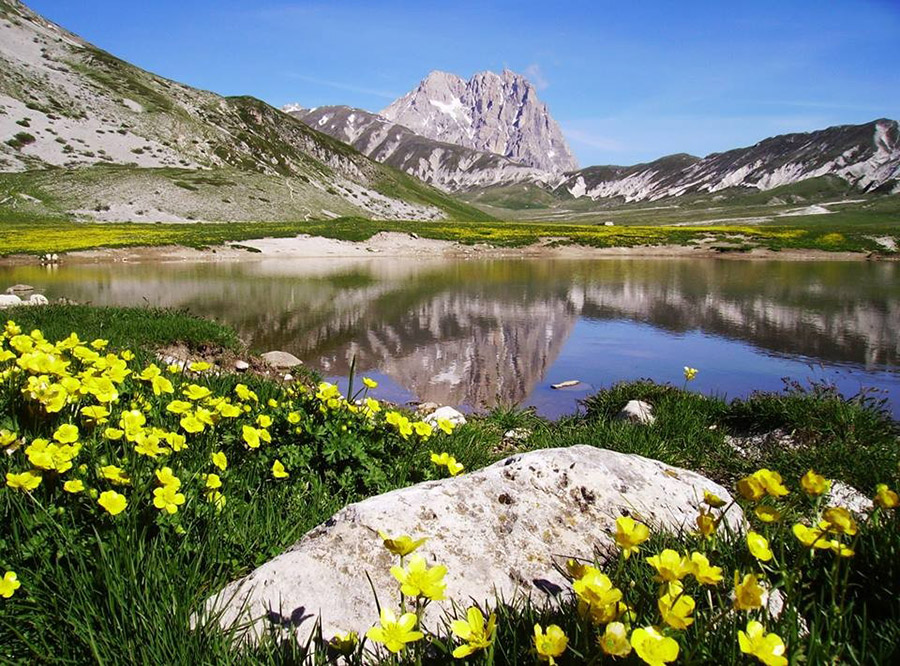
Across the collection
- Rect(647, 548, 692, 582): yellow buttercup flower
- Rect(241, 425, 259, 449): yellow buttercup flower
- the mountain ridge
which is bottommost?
Rect(241, 425, 259, 449): yellow buttercup flower

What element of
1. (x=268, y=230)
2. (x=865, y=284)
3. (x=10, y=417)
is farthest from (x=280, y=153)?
(x=10, y=417)

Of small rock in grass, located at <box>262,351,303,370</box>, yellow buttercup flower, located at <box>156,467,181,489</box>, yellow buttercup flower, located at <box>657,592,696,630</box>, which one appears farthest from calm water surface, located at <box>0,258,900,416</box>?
yellow buttercup flower, located at <box>156,467,181,489</box>

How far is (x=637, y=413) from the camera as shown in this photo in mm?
7758

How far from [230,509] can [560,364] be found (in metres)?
11.9

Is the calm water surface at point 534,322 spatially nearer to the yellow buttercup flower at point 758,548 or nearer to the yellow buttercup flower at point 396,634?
Answer: the yellow buttercup flower at point 758,548

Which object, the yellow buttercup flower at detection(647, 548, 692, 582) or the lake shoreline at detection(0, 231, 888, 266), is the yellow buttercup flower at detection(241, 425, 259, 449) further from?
the lake shoreline at detection(0, 231, 888, 266)

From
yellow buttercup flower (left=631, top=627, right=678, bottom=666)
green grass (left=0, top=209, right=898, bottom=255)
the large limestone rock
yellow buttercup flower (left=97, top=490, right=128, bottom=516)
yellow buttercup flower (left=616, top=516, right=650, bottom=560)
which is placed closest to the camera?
yellow buttercup flower (left=631, top=627, right=678, bottom=666)

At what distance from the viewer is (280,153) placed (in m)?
137

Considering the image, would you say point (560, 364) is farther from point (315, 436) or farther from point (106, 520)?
point (106, 520)

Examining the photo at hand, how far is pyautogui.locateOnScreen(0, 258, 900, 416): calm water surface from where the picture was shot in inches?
507

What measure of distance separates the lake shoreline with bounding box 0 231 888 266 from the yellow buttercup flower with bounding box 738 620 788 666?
48195 mm

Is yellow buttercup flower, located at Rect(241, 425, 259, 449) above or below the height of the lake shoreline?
below

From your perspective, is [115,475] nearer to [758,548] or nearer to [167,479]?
[167,479]

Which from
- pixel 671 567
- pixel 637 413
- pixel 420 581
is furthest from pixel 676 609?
pixel 637 413
